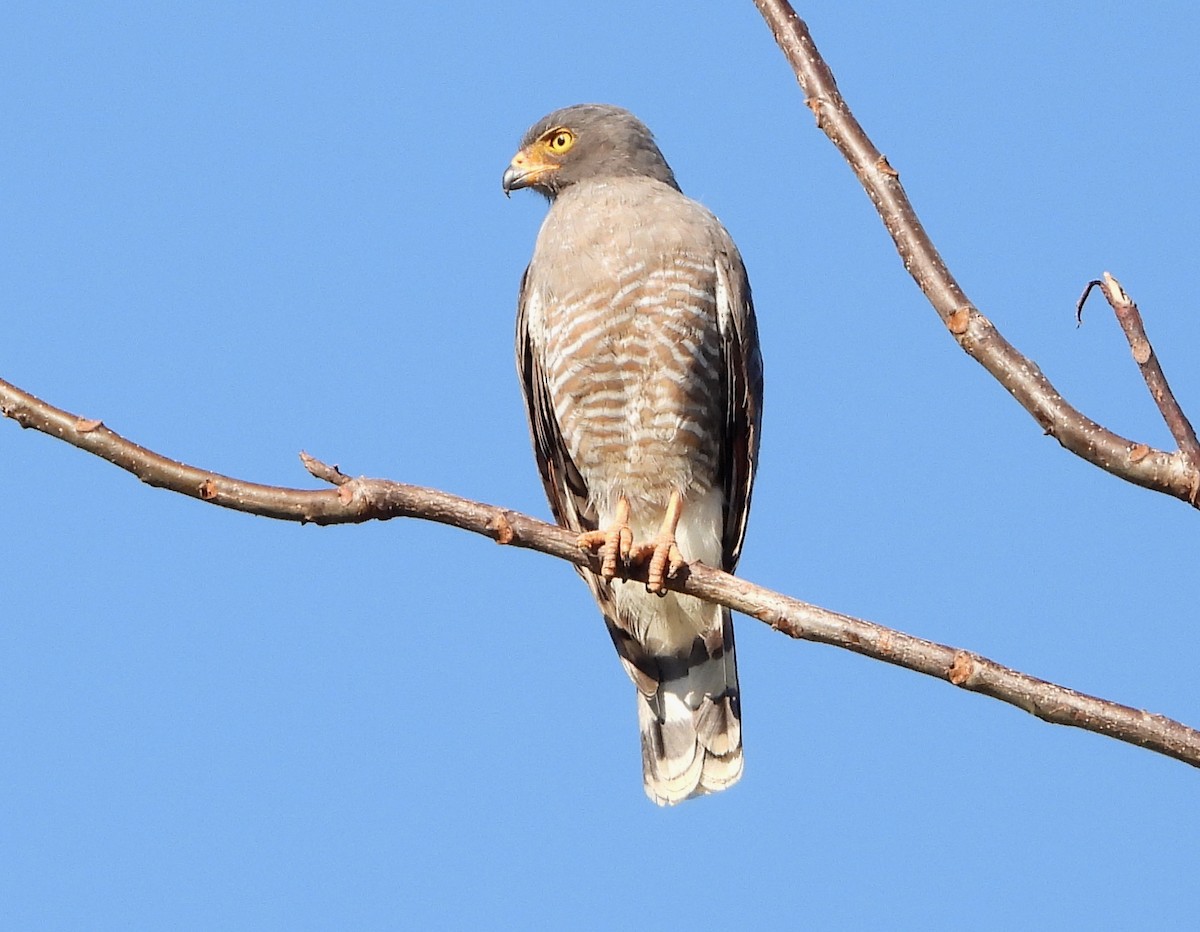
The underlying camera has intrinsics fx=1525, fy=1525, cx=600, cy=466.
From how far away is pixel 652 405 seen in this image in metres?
6.28

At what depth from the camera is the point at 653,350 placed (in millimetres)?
6230

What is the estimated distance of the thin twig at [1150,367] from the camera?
334cm

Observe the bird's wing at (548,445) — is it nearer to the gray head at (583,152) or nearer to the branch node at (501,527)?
the gray head at (583,152)

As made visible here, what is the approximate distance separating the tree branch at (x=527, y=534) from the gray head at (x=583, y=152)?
3.35 meters

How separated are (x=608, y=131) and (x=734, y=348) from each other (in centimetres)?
152

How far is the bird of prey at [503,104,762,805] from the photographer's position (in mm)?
6273

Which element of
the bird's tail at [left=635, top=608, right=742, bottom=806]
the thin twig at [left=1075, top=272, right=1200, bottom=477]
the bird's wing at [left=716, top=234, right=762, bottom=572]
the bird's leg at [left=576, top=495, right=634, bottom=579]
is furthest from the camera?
the bird's tail at [left=635, top=608, right=742, bottom=806]

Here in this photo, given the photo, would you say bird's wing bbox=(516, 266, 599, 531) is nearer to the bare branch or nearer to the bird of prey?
the bird of prey

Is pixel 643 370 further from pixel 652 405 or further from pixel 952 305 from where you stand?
pixel 952 305

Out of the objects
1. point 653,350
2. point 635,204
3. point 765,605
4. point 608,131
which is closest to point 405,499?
point 765,605

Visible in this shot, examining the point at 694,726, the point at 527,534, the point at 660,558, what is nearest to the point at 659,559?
the point at 660,558

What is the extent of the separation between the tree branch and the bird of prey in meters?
1.60

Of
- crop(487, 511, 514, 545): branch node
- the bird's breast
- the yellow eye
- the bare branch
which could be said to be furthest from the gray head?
crop(487, 511, 514, 545): branch node

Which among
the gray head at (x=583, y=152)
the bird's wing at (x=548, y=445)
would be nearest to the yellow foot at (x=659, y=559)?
the bird's wing at (x=548, y=445)
